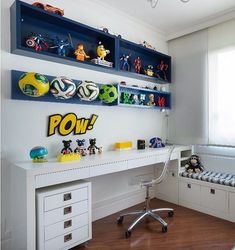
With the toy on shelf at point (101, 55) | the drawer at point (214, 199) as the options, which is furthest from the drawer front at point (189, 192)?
the toy on shelf at point (101, 55)

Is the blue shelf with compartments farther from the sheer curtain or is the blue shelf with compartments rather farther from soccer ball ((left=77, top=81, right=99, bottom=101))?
the sheer curtain

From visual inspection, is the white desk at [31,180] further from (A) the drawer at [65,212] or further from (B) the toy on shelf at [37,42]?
(B) the toy on shelf at [37,42]

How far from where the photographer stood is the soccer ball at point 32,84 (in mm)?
1711

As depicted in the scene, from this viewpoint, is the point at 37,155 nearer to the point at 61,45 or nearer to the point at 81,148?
the point at 81,148

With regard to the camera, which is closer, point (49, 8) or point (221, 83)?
point (49, 8)

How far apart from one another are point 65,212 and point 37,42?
152cm

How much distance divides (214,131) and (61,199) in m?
2.18

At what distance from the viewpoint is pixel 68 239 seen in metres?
1.76

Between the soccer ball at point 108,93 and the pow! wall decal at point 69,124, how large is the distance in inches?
9.6

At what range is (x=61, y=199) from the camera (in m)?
1.71

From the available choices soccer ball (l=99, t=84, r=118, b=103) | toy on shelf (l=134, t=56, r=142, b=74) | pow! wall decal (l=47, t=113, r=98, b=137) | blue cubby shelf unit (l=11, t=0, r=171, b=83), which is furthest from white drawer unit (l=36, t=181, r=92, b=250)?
toy on shelf (l=134, t=56, r=142, b=74)

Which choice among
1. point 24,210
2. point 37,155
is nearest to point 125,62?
point 37,155

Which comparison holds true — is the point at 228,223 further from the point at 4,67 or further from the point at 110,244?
the point at 4,67

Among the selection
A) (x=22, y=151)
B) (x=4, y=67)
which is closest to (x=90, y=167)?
(x=22, y=151)
